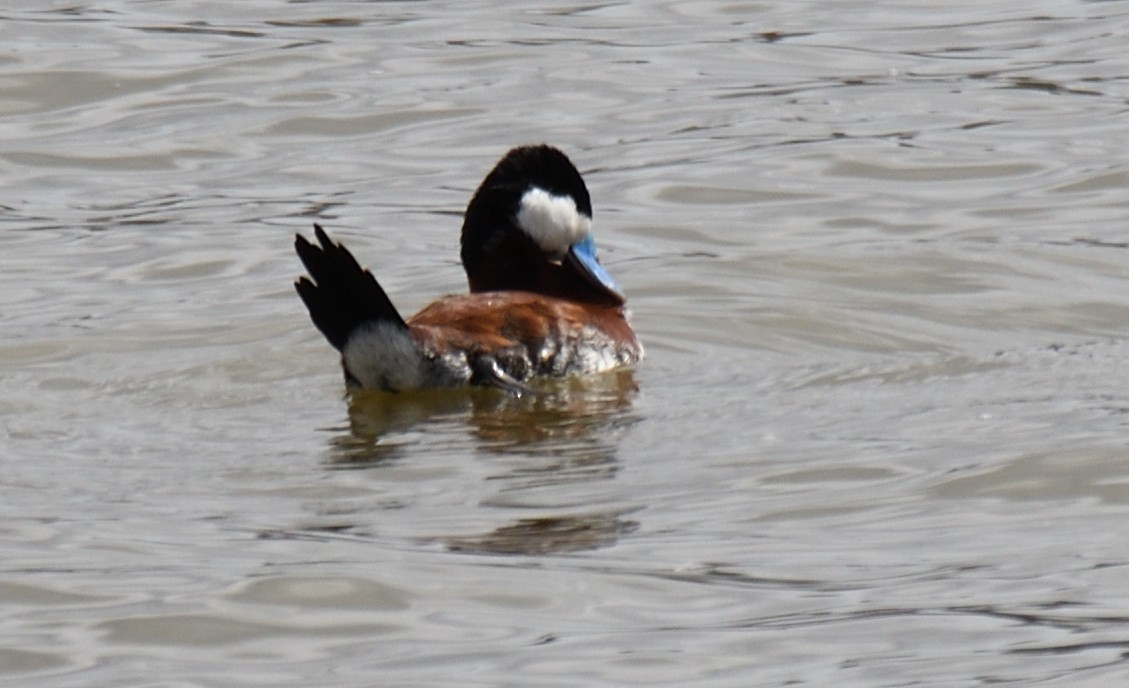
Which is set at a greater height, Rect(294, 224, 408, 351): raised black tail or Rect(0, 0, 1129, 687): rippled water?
Rect(294, 224, 408, 351): raised black tail

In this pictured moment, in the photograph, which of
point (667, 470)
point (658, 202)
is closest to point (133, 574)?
point (667, 470)

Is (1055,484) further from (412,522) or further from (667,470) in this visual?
(412,522)

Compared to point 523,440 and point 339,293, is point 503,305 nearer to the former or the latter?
point 339,293

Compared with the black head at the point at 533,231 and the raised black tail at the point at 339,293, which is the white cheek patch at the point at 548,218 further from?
the raised black tail at the point at 339,293

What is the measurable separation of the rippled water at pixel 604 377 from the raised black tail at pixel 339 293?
1.02 feet

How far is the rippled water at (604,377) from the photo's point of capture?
5.41 m

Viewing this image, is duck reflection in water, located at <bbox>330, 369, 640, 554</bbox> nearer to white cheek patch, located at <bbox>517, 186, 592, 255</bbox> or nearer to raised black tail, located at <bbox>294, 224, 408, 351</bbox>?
raised black tail, located at <bbox>294, 224, 408, 351</bbox>

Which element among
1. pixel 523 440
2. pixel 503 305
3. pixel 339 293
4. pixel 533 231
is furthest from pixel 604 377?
pixel 339 293

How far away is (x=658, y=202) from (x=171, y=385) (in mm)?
3930

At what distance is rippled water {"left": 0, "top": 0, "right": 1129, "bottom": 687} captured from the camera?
541 centimetres

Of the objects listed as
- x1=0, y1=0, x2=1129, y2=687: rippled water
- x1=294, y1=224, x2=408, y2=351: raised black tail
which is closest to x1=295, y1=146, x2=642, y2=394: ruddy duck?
x1=294, y1=224, x2=408, y2=351: raised black tail

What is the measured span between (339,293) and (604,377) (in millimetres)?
1141

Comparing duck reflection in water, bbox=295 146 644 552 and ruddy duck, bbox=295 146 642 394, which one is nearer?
duck reflection in water, bbox=295 146 644 552

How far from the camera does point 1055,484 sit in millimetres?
Answer: 6586
